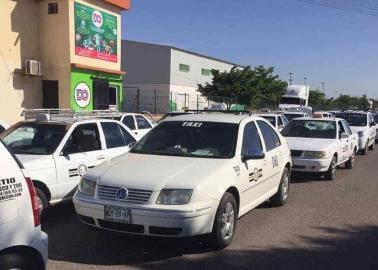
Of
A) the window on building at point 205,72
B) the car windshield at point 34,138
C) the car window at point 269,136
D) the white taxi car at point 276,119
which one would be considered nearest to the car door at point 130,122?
the white taxi car at point 276,119

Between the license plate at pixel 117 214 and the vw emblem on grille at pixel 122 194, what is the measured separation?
0.12 metres

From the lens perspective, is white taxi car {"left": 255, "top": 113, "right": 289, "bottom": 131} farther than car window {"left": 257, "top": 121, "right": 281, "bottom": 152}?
Yes

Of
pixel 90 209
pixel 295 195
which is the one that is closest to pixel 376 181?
pixel 295 195

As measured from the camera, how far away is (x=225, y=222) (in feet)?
20.4

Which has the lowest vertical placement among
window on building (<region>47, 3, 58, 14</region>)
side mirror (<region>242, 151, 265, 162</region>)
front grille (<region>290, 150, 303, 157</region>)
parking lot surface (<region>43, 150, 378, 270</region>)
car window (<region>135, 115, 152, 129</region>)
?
parking lot surface (<region>43, 150, 378, 270</region>)

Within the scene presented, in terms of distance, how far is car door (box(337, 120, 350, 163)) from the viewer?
519 inches

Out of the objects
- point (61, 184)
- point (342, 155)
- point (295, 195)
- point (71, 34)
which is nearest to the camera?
point (61, 184)

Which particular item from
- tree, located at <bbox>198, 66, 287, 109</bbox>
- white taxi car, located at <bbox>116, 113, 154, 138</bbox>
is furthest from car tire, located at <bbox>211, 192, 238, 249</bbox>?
tree, located at <bbox>198, 66, 287, 109</bbox>

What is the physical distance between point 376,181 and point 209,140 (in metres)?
6.65

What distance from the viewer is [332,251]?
630 cm

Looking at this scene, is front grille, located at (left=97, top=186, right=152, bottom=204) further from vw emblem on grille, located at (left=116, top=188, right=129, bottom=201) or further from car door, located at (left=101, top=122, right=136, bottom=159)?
car door, located at (left=101, top=122, right=136, bottom=159)

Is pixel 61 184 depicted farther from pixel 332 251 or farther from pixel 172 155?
pixel 332 251

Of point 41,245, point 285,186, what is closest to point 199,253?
point 41,245

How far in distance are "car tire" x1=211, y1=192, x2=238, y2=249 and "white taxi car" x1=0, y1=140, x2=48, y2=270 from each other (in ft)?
7.89
